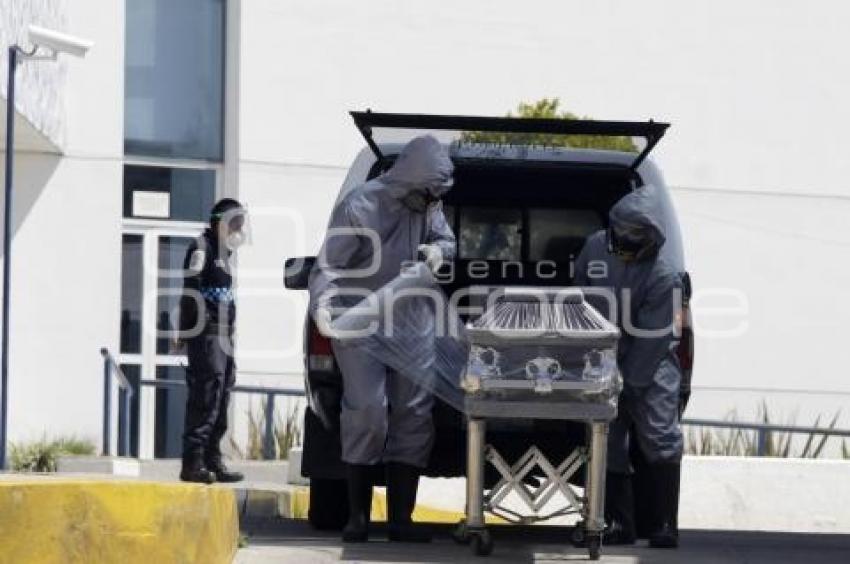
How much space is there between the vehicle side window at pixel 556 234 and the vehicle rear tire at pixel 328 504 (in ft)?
5.57

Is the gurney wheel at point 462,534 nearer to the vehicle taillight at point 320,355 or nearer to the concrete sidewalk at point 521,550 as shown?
the concrete sidewalk at point 521,550

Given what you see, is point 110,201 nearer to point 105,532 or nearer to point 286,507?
point 286,507

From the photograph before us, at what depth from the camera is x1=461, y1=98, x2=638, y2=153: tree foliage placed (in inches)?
401

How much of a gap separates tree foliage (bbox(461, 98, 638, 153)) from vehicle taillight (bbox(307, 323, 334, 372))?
4.20ft

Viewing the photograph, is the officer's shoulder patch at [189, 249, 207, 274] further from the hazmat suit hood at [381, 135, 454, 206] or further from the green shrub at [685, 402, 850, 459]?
the green shrub at [685, 402, 850, 459]

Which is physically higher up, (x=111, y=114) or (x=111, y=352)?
(x=111, y=114)

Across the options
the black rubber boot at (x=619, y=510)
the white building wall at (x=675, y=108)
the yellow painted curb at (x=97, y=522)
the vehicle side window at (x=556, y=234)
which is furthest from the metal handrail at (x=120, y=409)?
the yellow painted curb at (x=97, y=522)

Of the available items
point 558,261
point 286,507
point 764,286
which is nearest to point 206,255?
point 286,507

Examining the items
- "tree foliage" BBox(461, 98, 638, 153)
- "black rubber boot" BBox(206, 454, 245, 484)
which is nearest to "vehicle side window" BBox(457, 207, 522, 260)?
"tree foliage" BBox(461, 98, 638, 153)

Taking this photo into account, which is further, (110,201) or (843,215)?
(843,215)

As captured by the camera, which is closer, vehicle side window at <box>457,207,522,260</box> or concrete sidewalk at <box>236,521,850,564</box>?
concrete sidewalk at <box>236,521,850,564</box>

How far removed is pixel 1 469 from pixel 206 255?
3.19m

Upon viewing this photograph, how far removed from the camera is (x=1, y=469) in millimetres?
14492

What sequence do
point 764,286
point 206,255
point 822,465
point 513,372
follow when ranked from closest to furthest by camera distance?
point 513,372
point 206,255
point 822,465
point 764,286
